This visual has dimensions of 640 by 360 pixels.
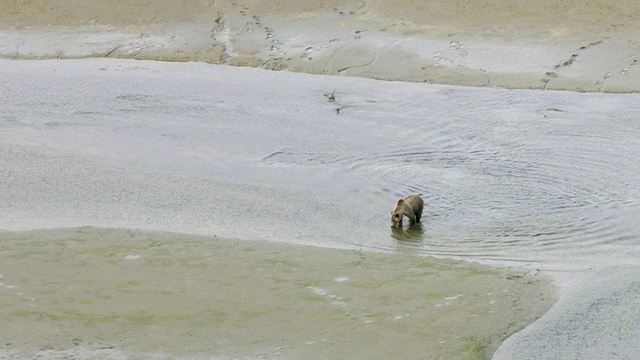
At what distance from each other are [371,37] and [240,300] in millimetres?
7751

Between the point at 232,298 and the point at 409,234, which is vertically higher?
the point at 409,234

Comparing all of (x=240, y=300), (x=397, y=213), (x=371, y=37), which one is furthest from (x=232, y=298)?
(x=371, y=37)

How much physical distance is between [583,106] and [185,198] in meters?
4.77

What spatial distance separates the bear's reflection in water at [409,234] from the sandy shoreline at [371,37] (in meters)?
4.57

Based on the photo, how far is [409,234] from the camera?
8.25 meters

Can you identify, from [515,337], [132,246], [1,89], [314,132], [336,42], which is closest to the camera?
[515,337]

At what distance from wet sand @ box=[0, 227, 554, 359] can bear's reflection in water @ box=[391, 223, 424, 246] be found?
1.02 ft

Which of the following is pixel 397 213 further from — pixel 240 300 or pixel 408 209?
pixel 240 300

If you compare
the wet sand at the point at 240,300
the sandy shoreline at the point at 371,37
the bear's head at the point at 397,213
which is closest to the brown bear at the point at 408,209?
the bear's head at the point at 397,213

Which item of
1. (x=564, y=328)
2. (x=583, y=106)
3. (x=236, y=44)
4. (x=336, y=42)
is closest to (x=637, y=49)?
(x=583, y=106)

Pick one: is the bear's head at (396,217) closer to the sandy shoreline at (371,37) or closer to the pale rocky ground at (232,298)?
the pale rocky ground at (232,298)

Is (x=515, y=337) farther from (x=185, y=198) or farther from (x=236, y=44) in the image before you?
(x=236, y=44)

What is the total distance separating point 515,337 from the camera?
6516 mm

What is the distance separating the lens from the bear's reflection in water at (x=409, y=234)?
816 centimetres
